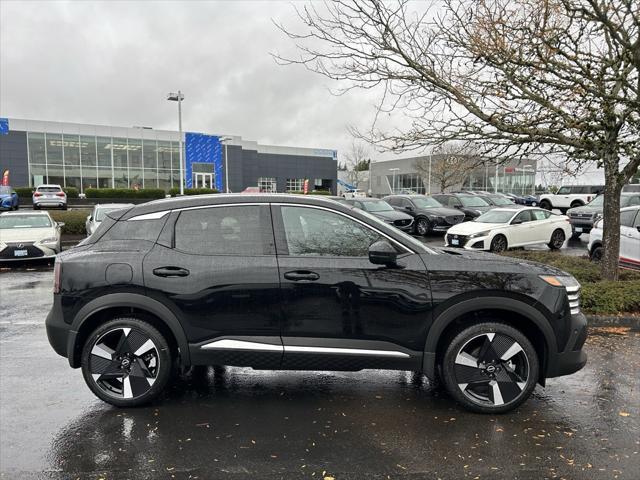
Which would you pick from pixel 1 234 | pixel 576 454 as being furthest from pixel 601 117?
pixel 1 234

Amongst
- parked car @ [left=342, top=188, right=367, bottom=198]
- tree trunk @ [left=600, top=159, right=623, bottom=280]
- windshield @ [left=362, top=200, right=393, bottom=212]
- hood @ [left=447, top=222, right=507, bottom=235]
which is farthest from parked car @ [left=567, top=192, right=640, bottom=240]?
parked car @ [left=342, top=188, right=367, bottom=198]

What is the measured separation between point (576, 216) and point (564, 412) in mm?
15258

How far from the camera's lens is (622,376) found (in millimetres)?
4824

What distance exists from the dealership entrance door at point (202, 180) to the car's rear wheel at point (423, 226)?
142ft

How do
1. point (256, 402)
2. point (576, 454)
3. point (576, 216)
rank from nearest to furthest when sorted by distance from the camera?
point (576, 454)
point (256, 402)
point (576, 216)

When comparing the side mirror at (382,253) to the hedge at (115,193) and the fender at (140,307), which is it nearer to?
the fender at (140,307)

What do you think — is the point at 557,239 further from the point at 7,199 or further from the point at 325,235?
the point at 7,199

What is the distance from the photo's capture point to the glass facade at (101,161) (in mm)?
48938

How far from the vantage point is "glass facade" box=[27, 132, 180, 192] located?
4894 cm

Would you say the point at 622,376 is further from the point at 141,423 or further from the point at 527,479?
the point at 141,423

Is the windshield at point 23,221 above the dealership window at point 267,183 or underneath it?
underneath

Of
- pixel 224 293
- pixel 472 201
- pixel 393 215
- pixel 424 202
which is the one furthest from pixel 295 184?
pixel 224 293

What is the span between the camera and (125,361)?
4020 mm

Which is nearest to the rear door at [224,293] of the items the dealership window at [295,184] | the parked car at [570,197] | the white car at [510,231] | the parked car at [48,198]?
the white car at [510,231]
